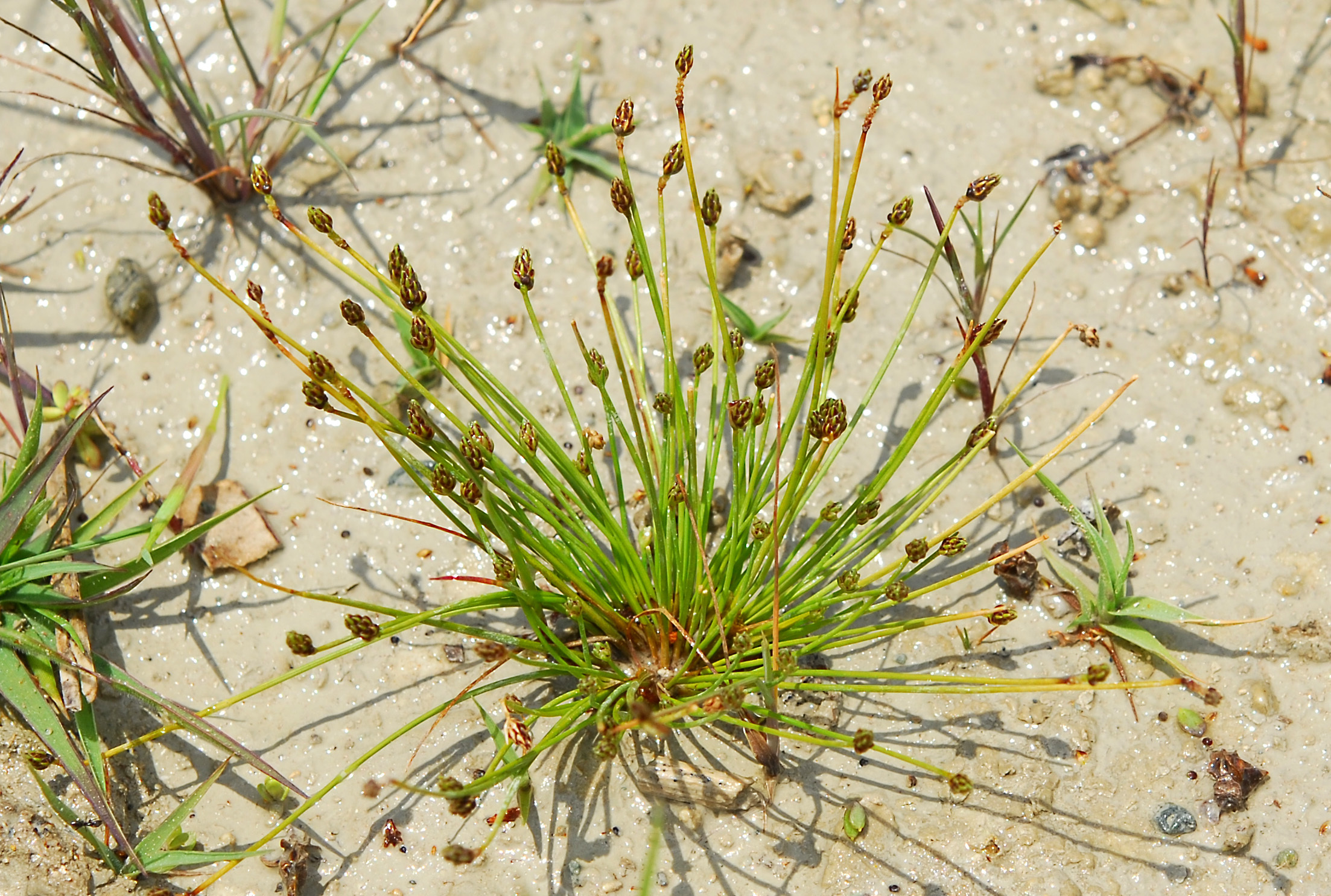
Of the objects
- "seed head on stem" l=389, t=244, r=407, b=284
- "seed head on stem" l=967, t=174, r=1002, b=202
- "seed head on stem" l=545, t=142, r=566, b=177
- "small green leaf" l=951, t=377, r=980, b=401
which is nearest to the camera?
"seed head on stem" l=389, t=244, r=407, b=284

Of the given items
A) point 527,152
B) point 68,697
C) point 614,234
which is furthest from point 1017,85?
point 68,697

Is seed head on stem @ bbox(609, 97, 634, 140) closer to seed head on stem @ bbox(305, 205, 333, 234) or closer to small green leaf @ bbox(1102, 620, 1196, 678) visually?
seed head on stem @ bbox(305, 205, 333, 234)

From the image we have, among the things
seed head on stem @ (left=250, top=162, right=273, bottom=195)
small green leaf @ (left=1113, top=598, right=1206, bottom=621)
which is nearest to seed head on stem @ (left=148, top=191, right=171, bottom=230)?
seed head on stem @ (left=250, top=162, right=273, bottom=195)

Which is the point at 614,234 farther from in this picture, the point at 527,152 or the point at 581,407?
the point at 581,407

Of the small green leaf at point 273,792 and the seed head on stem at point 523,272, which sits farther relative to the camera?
the small green leaf at point 273,792

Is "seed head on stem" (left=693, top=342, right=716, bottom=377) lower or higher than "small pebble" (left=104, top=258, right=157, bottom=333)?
lower

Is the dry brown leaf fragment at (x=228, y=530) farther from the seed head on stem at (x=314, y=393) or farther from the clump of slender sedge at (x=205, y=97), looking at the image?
the seed head on stem at (x=314, y=393)

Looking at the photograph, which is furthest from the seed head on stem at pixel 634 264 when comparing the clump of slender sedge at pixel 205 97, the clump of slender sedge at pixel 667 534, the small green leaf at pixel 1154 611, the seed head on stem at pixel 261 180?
the small green leaf at pixel 1154 611
